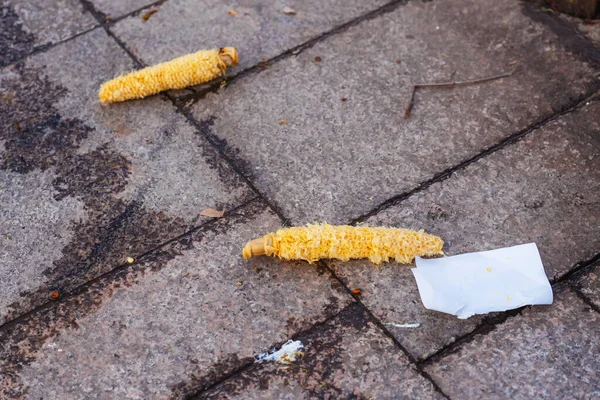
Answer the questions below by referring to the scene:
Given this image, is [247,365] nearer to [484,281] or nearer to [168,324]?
[168,324]

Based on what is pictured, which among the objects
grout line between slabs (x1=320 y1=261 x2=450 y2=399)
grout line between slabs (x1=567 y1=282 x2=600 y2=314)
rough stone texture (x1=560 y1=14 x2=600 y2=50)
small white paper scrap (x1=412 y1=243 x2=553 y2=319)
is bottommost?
grout line between slabs (x1=320 y1=261 x2=450 y2=399)

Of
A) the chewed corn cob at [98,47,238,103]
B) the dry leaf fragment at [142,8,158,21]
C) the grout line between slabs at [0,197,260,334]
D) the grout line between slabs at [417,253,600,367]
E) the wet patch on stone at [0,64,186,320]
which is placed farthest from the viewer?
the dry leaf fragment at [142,8,158,21]

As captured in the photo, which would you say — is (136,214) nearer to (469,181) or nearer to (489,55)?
(469,181)

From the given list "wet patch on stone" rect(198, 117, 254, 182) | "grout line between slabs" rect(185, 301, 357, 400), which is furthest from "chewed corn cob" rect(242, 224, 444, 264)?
"wet patch on stone" rect(198, 117, 254, 182)

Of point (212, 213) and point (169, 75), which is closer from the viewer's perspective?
point (212, 213)

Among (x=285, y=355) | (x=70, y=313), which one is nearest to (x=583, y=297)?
(x=285, y=355)

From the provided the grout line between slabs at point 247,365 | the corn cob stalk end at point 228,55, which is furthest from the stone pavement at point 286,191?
the corn cob stalk end at point 228,55

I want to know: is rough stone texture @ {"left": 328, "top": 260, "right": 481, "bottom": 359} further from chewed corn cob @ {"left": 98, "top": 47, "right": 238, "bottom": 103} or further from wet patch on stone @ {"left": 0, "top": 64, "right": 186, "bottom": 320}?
chewed corn cob @ {"left": 98, "top": 47, "right": 238, "bottom": 103}

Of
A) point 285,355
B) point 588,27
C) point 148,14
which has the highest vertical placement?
point 588,27
